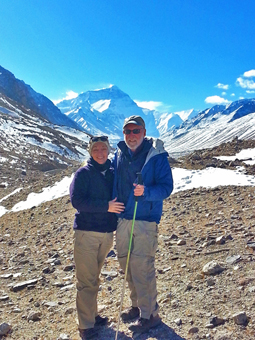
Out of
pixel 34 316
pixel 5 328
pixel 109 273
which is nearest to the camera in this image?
pixel 5 328

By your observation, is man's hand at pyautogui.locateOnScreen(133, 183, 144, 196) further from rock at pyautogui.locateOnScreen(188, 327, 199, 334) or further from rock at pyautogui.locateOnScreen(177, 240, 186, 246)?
rock at pyautogui.locateOnScreen(177, 240, 186, 246)

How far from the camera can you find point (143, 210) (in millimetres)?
4398

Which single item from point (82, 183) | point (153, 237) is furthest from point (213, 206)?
point (82, 183)

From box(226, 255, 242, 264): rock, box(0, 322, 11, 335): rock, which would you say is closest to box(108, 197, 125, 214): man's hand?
box(0, 322, 11, 335): rock

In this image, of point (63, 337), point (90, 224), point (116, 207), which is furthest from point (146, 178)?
point (63, 337)

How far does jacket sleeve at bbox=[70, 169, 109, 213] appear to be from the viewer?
437 centimetres

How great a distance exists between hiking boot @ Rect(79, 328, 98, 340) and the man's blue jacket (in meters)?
1.77

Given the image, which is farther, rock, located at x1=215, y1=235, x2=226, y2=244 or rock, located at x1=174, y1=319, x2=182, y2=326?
rock, located at x1=215, y1=235, x2=226, y2=244

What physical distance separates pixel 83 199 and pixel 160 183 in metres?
1.17

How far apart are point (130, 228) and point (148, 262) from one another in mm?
564

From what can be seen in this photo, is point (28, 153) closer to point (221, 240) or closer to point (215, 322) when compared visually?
point (221, 240)

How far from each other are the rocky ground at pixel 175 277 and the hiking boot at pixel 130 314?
13cm

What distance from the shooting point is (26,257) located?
26.9 ft

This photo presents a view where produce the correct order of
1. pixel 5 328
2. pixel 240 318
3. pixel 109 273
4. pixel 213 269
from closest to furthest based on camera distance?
1. pixel 240 318
2. pixel 5 328
3. pixel 213 269
4. pixel 109 273
